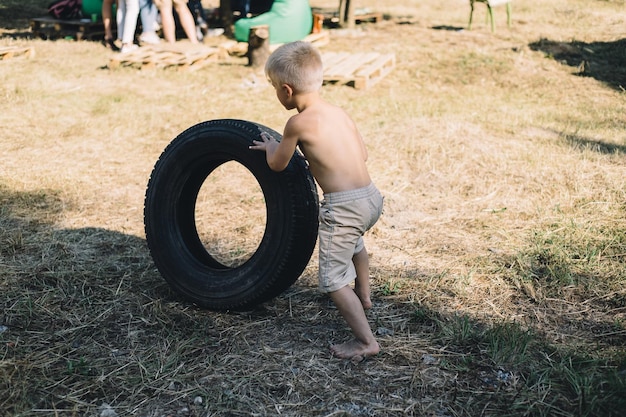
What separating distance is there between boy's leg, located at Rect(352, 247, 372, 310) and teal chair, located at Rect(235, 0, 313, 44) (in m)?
8.51

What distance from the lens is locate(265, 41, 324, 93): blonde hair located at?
128 inches

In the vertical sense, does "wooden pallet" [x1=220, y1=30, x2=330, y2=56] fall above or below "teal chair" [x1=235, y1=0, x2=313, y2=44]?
below

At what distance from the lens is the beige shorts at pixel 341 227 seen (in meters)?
3.36

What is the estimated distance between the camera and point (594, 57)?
1091 centimetres

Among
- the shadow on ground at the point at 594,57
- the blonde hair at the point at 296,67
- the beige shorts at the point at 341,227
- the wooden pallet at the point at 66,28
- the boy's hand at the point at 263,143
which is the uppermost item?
the blonde hair at the point at 296,67

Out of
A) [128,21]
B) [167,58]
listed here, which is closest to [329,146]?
[167,58]

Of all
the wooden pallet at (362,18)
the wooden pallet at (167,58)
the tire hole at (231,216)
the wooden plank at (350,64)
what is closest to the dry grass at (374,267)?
the tire hole at (231,216)

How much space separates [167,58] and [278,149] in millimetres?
7697

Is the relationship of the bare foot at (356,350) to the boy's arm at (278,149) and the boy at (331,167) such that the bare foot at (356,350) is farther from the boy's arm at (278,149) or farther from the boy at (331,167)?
the boy's arm at (278,149)

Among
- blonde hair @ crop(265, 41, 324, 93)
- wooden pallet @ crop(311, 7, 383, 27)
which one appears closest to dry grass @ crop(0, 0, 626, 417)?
blonde hair @ crop(265, 41, 324, 93)

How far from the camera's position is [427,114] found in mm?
7938

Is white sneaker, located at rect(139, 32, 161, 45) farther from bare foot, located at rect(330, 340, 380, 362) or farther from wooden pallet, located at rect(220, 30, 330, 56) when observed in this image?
bare foot, located at rect(330, 340, 380, 362)

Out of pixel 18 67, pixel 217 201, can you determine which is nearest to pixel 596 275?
pixel 217 201

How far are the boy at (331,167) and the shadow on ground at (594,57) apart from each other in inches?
284
